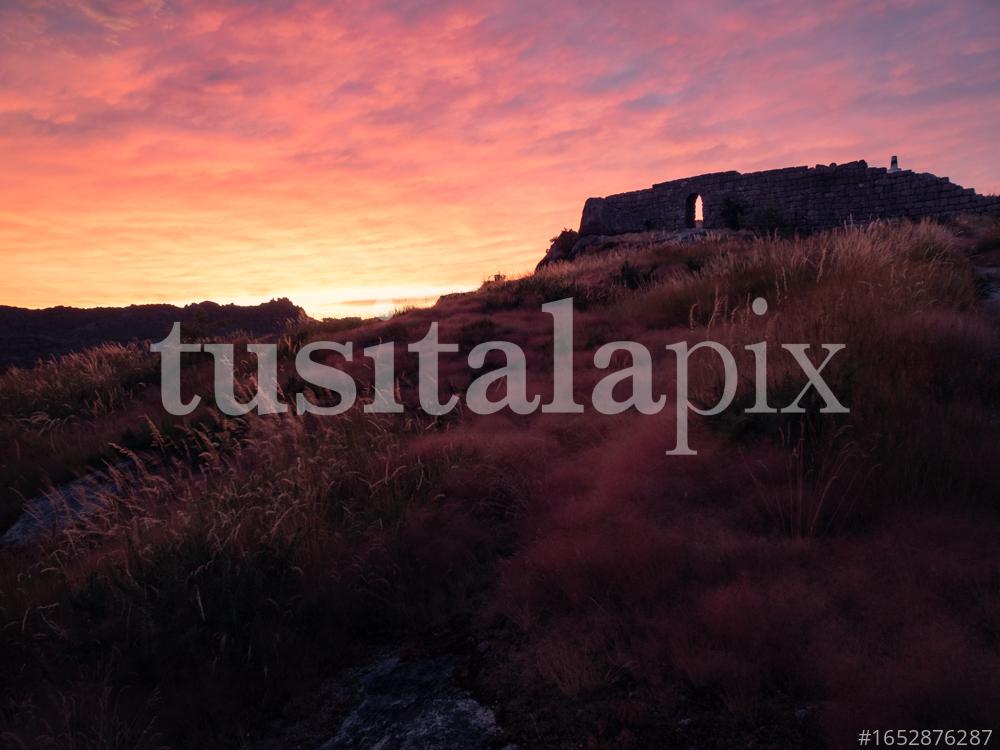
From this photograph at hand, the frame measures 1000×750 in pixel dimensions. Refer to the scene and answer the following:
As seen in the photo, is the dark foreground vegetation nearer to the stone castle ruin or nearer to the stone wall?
the stone castle ruin

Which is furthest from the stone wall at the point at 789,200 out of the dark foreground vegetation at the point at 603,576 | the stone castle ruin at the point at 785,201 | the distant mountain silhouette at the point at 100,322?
the dark foreground vegetation at the point at 603,576

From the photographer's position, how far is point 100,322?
35.0 meters

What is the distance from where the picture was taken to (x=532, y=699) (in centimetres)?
252

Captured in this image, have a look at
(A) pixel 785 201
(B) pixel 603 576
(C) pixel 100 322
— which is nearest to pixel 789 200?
(A) pixel 785 201

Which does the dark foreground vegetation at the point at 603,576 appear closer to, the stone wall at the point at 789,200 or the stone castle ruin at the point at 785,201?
the stone castle ruin at the point at 785,201

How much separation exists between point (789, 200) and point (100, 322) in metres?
33.8

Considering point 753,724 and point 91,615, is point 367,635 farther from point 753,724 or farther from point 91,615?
point 753,724

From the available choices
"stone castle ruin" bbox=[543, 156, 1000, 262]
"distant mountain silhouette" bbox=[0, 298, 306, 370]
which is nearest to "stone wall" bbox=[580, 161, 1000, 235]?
"stone castle ruin" bbox=[543, 156, 1000, 262]

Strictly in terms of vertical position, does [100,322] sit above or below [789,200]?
below

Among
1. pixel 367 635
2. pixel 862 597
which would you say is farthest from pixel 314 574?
pixel 862 597

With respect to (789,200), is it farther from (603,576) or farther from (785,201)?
(603,576)

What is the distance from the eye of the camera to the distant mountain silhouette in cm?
2841

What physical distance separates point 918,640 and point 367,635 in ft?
7.84

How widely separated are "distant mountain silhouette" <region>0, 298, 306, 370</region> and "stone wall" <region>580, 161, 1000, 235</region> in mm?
15026
